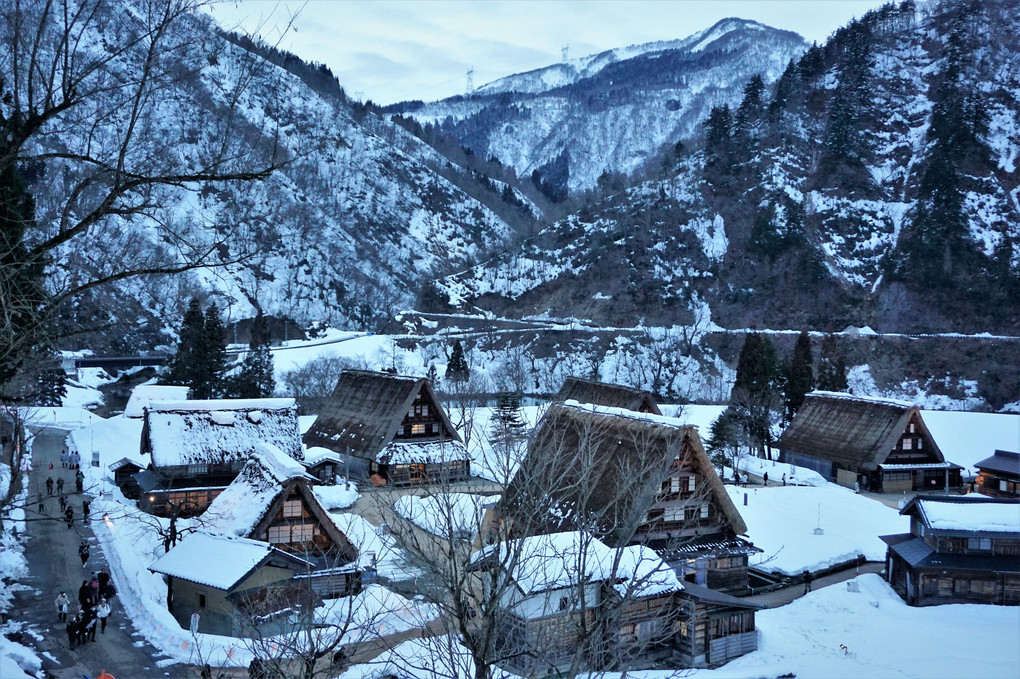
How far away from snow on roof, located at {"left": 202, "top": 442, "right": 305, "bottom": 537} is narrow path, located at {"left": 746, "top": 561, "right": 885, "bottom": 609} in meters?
14.4

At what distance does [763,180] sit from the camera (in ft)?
303

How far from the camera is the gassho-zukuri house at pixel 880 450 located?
38188mm

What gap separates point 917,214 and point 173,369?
7857 cm

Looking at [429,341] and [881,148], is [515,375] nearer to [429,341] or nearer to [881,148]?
[429,341]

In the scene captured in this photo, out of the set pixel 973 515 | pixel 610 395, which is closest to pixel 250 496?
pixel 610 395

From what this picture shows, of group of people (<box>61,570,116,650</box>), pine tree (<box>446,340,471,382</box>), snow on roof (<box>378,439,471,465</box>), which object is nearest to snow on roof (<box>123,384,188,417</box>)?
snow on roof (<box>378,439,471,465</box>)

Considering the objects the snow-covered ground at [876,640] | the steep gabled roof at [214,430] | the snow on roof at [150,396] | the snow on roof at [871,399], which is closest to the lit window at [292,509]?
the steep gabled roof at [214,430]

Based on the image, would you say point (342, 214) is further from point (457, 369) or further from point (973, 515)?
point (973, 515)

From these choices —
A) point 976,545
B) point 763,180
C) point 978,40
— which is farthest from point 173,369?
point 978,40

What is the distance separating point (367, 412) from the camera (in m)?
37.9

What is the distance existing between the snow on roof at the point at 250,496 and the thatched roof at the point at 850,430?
2992cm

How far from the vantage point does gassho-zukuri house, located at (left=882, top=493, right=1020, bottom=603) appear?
2417 cm

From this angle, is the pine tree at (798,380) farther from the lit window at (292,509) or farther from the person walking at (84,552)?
the person walking at (84,552)

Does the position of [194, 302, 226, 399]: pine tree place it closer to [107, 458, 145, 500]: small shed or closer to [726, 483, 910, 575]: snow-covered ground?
[107, 458, 145, 500]: small shed
